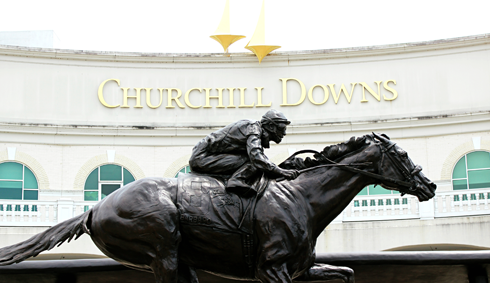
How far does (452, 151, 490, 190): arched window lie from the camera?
25.3 meters

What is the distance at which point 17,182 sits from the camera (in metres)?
25.6

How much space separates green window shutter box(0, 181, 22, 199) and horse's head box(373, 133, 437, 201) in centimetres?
2088

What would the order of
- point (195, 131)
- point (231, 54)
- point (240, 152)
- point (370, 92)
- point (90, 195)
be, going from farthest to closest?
point (231, 54) < point (370, 92) < point (195, 131) < point (90, 195) < point (240, 152)

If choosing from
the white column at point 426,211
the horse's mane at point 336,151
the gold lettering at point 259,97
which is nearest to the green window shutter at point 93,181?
the gold lettering at point 259,97

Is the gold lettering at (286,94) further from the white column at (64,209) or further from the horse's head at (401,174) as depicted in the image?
the horse's head at (401,174)

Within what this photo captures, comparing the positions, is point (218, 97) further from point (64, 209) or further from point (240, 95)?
point (64, 209)

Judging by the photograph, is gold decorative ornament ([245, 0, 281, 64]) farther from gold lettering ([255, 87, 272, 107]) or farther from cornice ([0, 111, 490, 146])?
cornice ([0, 111, 490, 146])

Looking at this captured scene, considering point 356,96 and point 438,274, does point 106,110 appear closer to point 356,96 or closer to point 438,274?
point 356,96

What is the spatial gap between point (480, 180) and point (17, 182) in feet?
57.7

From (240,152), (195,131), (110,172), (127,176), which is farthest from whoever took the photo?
(195,131)

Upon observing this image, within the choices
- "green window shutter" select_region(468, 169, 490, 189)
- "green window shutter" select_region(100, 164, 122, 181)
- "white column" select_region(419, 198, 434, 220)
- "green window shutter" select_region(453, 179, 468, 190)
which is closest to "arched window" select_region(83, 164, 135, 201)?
"green window shutter" select_region(100, 164, 122, 181)

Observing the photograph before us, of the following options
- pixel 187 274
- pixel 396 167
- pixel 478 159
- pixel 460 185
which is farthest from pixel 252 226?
pixel 478 159

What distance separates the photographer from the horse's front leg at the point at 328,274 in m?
6.90

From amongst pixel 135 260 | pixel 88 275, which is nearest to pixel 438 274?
pixel 135 260
